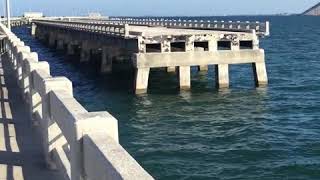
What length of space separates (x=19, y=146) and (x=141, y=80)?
19844mm

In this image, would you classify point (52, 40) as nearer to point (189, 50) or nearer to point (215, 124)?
point (189, 50)

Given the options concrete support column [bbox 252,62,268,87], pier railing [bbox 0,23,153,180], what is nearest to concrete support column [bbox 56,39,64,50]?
concrete support column [bbox 252,62,268,87]

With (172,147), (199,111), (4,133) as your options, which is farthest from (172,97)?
(4,133)

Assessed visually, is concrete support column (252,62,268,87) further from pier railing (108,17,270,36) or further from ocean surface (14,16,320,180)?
pier railing (108,17,270,36)

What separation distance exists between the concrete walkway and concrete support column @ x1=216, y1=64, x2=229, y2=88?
57.4 feet

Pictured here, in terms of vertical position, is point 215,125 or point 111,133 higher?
point 111,133

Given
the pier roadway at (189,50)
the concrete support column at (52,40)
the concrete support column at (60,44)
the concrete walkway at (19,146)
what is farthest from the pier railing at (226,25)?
the concrete support column at (52,40)

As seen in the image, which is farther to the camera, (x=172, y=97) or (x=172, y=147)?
(x=172, y=97)

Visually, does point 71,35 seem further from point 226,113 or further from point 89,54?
point 226,113

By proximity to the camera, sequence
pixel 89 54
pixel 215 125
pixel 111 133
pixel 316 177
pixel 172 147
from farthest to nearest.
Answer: pixel 89 54 → pixel 215 125 → pixel 172 147 → pixel 316 177 → pixel 111 133

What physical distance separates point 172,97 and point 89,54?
76.4 ft

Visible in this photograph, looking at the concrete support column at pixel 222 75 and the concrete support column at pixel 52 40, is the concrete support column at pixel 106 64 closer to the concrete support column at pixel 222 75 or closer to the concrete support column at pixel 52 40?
the concrete support column at pixel 222 75

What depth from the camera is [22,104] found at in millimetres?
12406

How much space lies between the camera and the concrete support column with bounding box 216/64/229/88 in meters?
29.6
